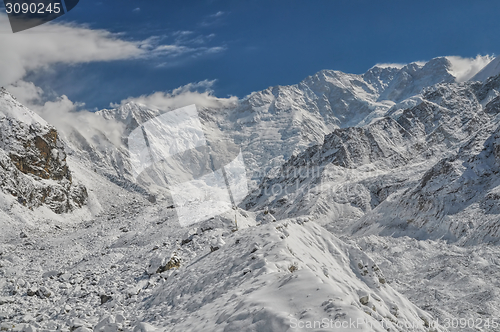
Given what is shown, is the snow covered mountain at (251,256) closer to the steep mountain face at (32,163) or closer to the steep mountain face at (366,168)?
the steep mountain face at (32,163)

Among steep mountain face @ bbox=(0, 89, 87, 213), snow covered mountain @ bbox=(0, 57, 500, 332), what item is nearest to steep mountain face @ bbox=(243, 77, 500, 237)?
snow covered mountain @ bbox=(0, 57, 500, 332)

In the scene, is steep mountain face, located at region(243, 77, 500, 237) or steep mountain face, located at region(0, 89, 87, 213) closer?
steep mountain face, located at region(0, 89, 87, 213)

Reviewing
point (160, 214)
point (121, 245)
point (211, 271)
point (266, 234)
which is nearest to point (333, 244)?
point (266, 234)

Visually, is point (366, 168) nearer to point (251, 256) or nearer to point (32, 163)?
point (32, 163)

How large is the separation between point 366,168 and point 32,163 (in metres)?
111

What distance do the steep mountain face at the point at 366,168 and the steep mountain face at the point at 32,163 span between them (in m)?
62.5

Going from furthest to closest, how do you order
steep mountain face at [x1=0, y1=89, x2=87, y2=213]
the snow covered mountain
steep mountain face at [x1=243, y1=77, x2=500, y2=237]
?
1. steep mountain face at [x1=243, y1=77, x2=500, y2=237]
2. steep mountain face at [x1=0, y1=89, x2=87, y2=213]
3. the snow covered mountain

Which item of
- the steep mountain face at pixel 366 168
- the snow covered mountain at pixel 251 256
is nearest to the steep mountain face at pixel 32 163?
the snow covered mountain at pixel 251 256

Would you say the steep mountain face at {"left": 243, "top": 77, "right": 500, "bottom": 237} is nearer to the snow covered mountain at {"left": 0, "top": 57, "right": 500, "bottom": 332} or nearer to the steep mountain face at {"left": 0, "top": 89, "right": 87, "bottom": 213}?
the snow covered mountain at {"left": 0, "top": 57, "right": 500, "bottom": 332}

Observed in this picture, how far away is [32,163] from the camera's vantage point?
96875mm

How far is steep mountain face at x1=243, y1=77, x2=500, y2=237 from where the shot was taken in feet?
314

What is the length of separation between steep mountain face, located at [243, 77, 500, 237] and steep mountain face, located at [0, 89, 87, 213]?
62.5 meters

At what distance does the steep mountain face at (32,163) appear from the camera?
84.4 m

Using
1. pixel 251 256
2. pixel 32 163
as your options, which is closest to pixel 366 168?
pixel 32 163
